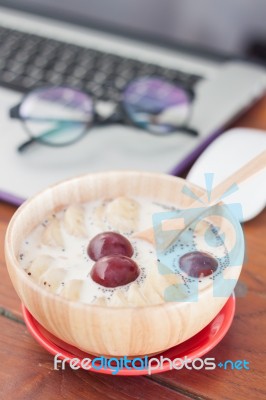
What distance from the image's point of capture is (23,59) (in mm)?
936

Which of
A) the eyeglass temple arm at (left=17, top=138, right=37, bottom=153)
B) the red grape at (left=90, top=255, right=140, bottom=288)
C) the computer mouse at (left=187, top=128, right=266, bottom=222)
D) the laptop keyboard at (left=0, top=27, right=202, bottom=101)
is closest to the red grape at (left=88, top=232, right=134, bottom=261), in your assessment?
the red grape at (left=90, top=255, right=140, bottom=288)

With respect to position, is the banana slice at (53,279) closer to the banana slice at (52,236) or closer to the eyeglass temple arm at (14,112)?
the banana slice at (52,236)

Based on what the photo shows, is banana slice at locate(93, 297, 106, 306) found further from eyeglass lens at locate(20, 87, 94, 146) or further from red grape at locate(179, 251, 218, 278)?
eyeglass lens at locate(20, 87, 94, 146)

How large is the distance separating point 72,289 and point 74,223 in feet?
0.29

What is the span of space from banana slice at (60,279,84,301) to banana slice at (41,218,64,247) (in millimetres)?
55

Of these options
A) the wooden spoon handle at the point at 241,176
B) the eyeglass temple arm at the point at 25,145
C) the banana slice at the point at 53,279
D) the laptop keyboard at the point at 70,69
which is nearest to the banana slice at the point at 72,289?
the banana slice at the point at 53,279

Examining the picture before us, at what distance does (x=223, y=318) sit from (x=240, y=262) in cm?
6

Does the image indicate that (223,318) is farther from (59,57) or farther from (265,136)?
(59,57)

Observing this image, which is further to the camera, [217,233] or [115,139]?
[115,139]

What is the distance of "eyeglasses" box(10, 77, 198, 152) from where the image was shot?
740 millimetres

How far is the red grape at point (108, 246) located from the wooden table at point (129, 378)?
0.29 ft

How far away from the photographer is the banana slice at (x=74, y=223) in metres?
0.50

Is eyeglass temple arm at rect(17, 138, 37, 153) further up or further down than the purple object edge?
further down

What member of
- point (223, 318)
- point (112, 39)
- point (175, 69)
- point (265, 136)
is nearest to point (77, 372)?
point (223, 318)
